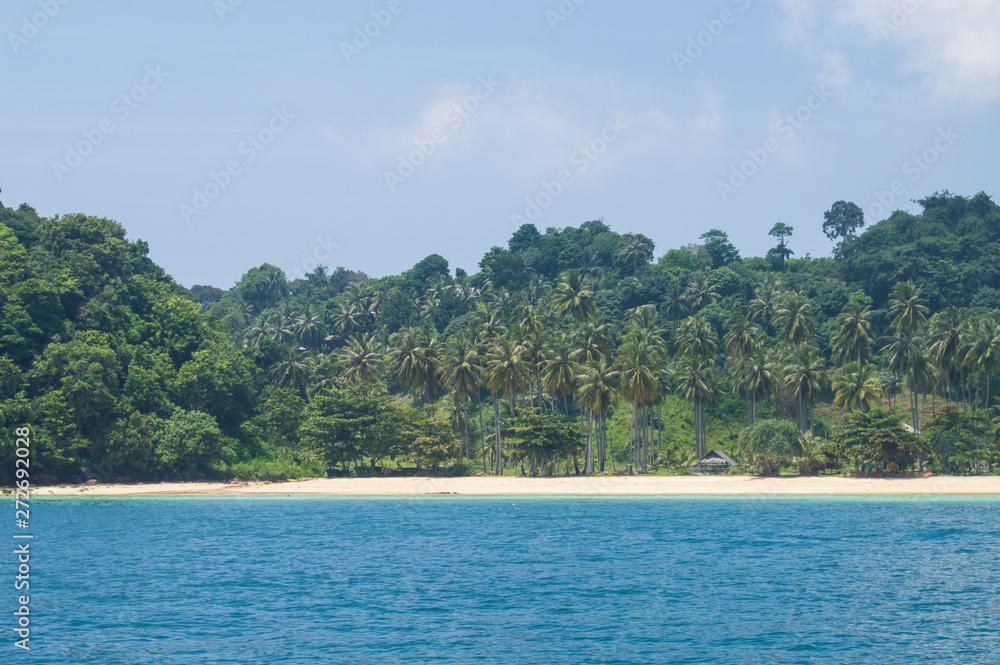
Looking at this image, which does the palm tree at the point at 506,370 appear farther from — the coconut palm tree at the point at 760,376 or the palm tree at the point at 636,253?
the palm tree at the point at 636,253

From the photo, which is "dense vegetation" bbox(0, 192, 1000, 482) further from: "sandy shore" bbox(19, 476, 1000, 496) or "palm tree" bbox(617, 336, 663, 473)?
"sandy shore" bbox(19, 476, 1000, 496)

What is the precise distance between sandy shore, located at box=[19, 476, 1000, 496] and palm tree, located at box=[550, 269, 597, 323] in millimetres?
25964

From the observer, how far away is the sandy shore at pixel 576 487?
69.0 metres

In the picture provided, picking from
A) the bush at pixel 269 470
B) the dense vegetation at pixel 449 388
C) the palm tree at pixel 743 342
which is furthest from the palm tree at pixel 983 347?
the bush at pixel 269 470

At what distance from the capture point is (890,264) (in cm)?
13400

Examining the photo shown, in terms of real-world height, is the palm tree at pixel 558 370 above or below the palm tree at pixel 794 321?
below

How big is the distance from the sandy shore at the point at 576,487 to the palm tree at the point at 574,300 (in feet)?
85.2

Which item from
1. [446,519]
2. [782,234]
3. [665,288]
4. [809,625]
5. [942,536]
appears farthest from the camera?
[782,234]

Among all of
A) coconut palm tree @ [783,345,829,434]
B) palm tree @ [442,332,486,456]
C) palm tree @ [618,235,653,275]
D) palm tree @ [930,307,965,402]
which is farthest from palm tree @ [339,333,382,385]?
palm tree @ [618,235,653,275]

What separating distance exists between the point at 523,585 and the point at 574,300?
6509cm

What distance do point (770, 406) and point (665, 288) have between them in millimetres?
31160

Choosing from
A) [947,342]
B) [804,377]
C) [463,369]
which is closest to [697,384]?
[804,377]

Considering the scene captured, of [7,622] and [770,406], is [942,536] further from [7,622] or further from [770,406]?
[770,406]

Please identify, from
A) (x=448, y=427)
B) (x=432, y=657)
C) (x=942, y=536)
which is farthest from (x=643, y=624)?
(x=448, y=427)
